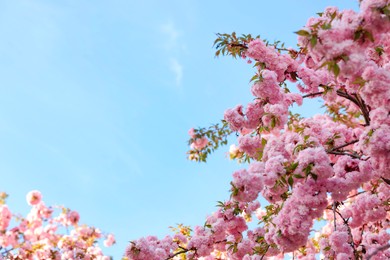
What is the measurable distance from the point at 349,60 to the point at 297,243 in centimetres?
151

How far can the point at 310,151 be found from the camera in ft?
10.7

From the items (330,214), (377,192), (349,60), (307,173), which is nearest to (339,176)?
(307,173)

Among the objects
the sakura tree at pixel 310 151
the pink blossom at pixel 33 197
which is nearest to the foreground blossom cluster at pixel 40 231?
the pink blossom at pixel 33 197

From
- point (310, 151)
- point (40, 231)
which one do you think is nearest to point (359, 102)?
point (310, 151)

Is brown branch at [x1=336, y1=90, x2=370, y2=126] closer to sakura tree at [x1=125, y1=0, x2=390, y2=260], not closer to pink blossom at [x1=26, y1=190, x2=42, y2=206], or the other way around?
sakura tree at [x1=125, y1=0, x2=390, y2=260]

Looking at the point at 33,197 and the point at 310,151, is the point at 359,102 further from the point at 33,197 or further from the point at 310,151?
the point at 33,197

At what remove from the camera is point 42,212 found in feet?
40.4

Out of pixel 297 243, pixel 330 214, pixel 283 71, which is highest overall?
pixel 330 214

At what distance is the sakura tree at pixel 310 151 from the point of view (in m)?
2.95

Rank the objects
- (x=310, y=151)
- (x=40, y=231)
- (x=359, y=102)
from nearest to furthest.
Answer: (x=310, y=151)
(x=359, y=102)
(x=40, y=231)

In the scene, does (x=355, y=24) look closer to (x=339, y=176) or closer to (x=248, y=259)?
(x=339, y=176)

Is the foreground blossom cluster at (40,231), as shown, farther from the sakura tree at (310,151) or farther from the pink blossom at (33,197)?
the sakura tree at (310,151)

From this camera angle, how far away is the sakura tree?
2.95 meters

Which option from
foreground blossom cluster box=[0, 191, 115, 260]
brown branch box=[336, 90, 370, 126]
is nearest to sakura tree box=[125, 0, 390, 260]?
brown branch box=[336, 90, 370, 126]
